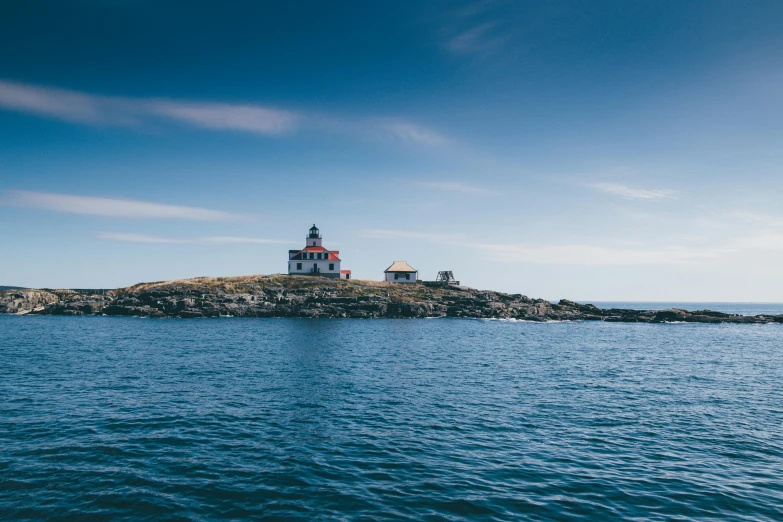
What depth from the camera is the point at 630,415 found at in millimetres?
35000

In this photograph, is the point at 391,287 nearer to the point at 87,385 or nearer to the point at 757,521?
the point at 87,385

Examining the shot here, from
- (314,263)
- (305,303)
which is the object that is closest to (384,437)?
(305,303)

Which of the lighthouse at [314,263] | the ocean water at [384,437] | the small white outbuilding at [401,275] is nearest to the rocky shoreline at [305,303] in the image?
the lighthouse at [314,263]

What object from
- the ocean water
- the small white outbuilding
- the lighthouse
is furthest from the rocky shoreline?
the ocean water

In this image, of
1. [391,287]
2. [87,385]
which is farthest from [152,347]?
[391,287]

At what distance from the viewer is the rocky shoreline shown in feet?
423

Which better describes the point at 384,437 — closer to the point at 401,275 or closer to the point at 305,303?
the point at 305,303

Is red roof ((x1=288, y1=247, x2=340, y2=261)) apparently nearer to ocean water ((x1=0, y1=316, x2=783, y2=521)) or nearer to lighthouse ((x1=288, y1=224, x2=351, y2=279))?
lighthouse ((x1=288, y1=224, x2=351, y2=279))

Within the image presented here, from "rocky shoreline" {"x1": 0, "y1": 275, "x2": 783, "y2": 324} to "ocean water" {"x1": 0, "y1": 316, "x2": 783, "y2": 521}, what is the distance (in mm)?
68889

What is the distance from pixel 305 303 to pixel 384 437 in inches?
4196

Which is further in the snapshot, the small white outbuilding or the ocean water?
the small white outbuilding

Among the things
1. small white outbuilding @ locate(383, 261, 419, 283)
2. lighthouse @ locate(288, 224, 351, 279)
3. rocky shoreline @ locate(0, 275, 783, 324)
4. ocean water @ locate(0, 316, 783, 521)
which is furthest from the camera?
small white outbuilding @ locate(383, 261, 419, 283)

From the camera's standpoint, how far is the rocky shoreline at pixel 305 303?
129 meters

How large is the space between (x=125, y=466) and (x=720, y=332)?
12513 cm
